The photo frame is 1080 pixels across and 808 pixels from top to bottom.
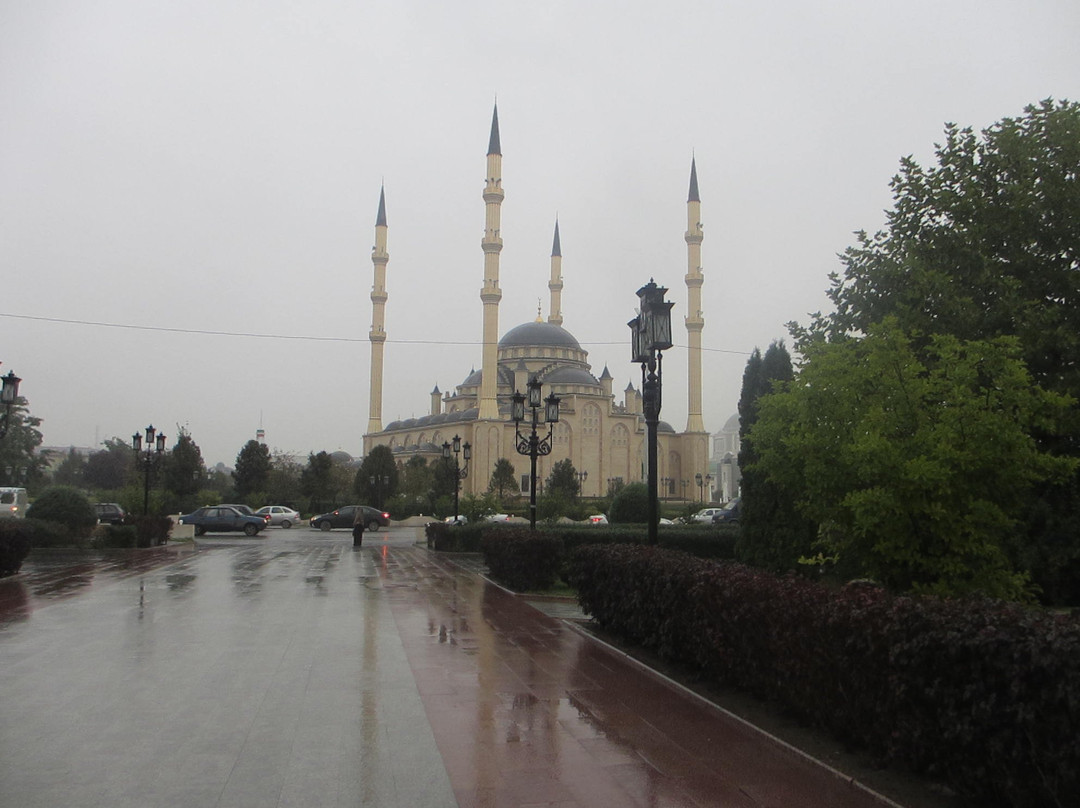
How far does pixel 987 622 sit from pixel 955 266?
8646 millimetres

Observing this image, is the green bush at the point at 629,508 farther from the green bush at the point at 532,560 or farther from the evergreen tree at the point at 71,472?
the evergreen tree at the point at 71,472

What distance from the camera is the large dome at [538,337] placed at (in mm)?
78625

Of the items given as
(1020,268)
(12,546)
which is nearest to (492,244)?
(12,546)

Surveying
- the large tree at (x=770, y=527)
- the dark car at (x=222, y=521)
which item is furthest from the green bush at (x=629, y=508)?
the dark car at (x=222, y=521)

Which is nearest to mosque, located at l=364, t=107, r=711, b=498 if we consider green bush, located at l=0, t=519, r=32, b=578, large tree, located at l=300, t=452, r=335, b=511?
large tree, located at l=300, t=452, r=335, b=511

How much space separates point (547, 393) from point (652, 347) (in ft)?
215

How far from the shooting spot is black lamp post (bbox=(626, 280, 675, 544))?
9.80 meters

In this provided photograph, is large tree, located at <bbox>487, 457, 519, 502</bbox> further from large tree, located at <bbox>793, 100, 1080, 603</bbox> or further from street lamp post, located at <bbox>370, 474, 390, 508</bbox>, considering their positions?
large tree, located at <bbox>793, 100, 1080, 603</bbox>

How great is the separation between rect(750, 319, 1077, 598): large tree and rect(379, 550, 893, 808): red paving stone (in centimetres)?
206

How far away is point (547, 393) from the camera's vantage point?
7544 cm

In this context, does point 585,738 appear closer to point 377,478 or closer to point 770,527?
point 770,527

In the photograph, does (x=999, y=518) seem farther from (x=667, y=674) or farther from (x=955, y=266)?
(x=955, y=266)

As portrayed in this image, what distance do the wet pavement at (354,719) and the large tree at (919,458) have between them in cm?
208

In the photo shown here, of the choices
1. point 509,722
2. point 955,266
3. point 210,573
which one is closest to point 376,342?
point 210,573
